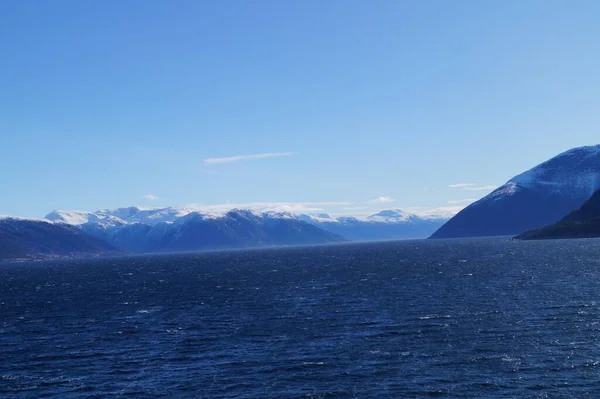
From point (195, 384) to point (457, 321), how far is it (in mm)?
44326

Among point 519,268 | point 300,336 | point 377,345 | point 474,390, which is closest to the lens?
point 474,390

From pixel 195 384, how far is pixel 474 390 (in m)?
28.5

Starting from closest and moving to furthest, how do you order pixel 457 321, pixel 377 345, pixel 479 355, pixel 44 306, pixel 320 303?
pixel 479 355, pixel 377 345, pixel 457 321, pixel 320 303, pixel 44 306

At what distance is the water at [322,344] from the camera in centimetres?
5597

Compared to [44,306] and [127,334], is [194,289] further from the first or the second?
[127,334]

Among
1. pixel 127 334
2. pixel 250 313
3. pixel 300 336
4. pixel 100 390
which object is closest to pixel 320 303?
pixel 250 313

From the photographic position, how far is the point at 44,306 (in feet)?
430

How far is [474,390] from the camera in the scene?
52188 millimetres

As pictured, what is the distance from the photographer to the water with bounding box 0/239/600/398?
2203 inches

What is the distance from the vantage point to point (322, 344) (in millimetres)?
73625

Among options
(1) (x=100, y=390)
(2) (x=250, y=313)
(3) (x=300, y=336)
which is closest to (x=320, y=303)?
(2) (x=250, y=313)

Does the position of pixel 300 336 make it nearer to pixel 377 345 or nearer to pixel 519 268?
pixel 377 345

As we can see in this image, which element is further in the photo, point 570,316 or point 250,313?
point 250,313

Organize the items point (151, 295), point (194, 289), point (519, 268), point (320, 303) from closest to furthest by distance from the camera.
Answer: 1. point (320, 303)
2. point (151, 295)
3. point (194, 289)
4. point (519, 268)
